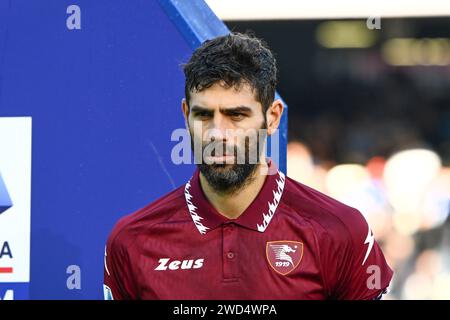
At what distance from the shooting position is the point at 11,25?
4.01 m

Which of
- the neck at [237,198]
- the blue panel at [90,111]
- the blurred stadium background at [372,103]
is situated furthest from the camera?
the blurred stadium background at [372,103]

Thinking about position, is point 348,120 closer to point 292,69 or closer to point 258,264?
point 292,69

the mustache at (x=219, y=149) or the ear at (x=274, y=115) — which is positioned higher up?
the ear at (x=274, y=115)

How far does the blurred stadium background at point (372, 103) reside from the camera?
8.05 metres

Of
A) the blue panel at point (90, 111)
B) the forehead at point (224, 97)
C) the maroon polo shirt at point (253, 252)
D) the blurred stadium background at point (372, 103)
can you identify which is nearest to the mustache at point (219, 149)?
the forehead at point (224, 97)

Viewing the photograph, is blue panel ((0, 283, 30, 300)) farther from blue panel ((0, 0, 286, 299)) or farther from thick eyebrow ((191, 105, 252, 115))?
thick eyebrow ((191, 105, 252, 115))

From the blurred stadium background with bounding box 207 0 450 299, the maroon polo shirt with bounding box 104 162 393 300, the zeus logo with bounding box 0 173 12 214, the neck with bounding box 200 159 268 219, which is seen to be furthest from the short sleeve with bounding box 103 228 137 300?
the blurred stadium background with bounding box 207 0 450 299

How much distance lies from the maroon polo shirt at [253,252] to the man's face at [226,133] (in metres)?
0.15

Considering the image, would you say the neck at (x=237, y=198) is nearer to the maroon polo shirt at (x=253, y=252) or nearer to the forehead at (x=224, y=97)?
the maroon polo shirt at (x=253, y=252)

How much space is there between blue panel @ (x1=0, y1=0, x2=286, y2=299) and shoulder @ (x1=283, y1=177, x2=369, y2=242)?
57cm

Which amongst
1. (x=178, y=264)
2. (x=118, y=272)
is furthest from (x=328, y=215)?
(x=118, y=272)
